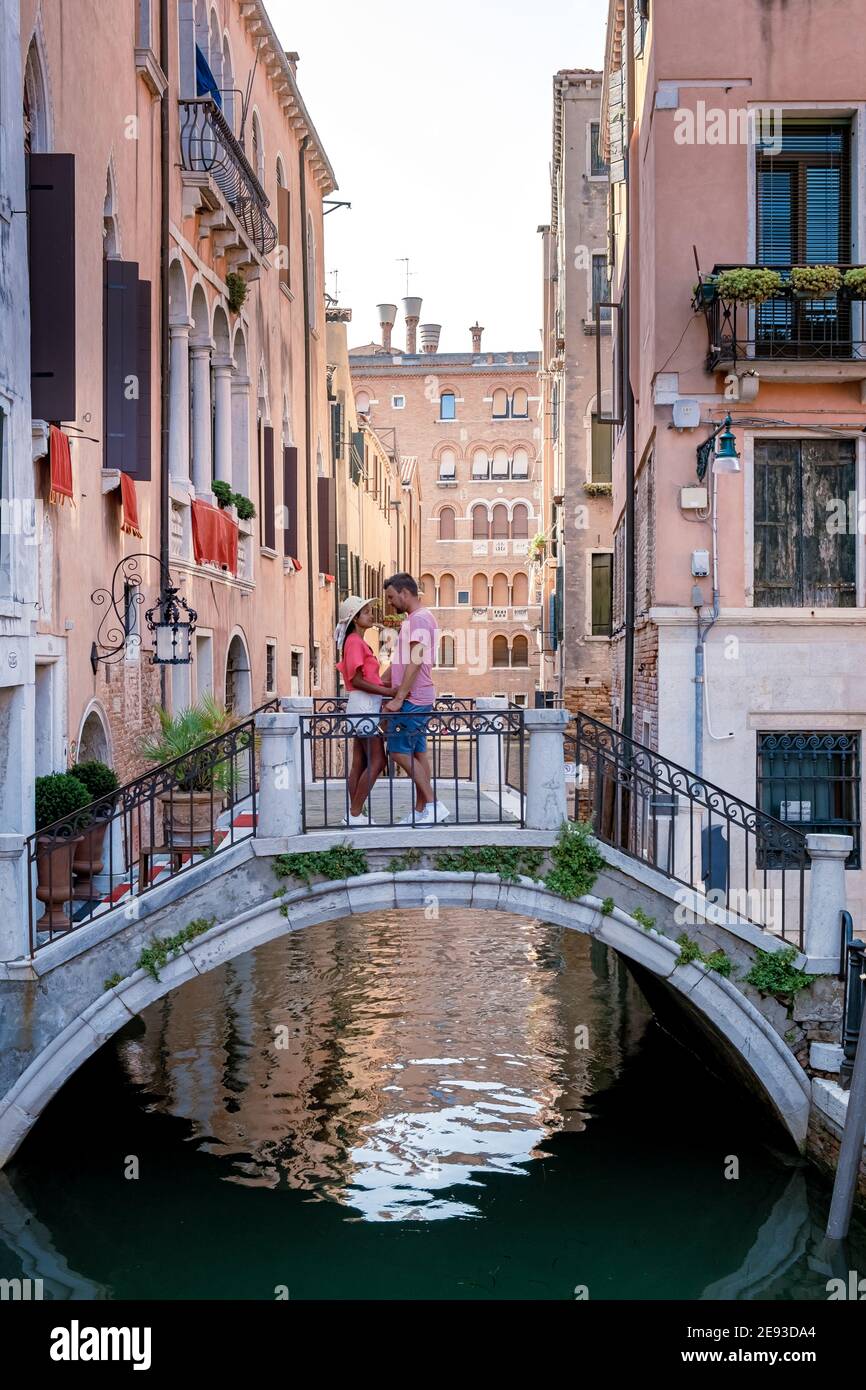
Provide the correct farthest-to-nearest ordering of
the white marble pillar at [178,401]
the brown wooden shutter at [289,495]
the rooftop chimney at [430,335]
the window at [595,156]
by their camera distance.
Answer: the rooftop chimney at [430,335] < the window at [595,156] < the brown wooden shutter at [289,495] < the white marble pillar at [178,401]

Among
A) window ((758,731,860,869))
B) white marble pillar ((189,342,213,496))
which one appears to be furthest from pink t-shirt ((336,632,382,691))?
white marble pillar ((189,342,213,496))

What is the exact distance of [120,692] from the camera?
483 inches

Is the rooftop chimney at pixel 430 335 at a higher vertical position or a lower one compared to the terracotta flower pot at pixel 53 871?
higher

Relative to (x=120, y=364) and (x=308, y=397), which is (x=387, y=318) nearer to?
(x=308, y=397)

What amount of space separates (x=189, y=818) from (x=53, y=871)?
3.11ft

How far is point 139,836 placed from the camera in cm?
942

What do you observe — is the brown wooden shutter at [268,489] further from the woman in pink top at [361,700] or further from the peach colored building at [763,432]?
the woman in pink top at [361,700]

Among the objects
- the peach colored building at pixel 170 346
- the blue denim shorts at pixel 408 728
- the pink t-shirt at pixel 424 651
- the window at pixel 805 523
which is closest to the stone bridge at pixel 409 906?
the blue denim shorts at pixel 408 728

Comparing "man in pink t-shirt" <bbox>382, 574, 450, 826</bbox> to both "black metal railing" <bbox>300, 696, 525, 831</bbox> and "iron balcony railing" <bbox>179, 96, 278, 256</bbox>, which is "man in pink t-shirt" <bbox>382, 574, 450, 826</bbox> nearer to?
"black metal railing" <bbox>300, 696, 525, 831</bbox>

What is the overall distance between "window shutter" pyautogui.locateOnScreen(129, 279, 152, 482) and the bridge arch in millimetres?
3782

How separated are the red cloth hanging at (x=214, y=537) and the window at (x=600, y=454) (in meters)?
9.78

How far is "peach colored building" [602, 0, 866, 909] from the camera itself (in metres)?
13.0

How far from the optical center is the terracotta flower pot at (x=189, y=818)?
9.80 meters
